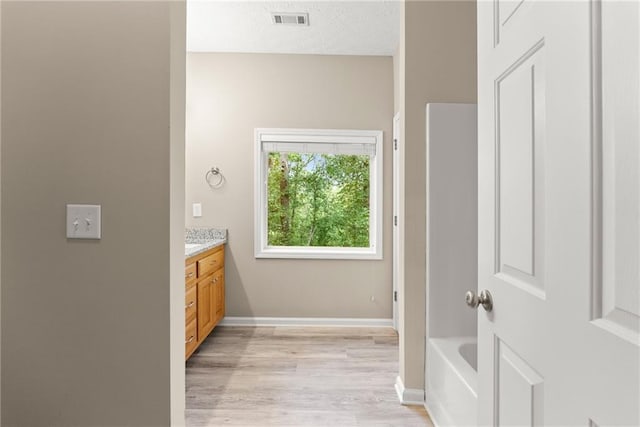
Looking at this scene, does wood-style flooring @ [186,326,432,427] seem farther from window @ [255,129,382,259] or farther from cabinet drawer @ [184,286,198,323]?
window @ [255,129,382,259]

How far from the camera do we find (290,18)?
3162 mm

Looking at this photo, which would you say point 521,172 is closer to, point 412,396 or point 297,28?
point 412,396

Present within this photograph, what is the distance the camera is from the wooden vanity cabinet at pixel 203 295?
9.20 feet

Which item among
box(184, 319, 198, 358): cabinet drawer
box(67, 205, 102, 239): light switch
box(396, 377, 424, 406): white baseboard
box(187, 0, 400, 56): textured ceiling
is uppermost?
box(187, 0, 400, 56): textured ceiling

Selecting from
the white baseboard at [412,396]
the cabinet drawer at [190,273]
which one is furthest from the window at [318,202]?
the white baseboard at [412,396]

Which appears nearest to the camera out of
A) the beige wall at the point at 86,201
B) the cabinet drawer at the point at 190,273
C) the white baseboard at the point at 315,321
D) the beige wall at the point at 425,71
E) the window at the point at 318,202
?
the beige wall at the point at 86,201

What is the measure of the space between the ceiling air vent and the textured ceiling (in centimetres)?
4

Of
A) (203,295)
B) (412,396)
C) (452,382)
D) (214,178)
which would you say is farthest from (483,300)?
(214,178)

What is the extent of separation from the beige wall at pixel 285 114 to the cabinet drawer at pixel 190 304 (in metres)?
0.93

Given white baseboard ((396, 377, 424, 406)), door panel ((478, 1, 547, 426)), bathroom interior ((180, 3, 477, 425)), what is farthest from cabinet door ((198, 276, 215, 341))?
door panel ((478, 1, 547, 426))

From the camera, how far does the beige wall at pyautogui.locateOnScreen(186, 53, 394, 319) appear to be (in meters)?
3.85

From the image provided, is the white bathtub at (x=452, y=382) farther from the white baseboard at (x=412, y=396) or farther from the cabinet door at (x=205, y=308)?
the cabinet door at (x=205, y=308)

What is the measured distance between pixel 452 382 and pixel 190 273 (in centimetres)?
189

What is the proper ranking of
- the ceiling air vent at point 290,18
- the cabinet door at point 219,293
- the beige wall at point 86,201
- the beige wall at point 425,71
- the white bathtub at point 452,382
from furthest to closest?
1. the cabinet door at point 219,293
2. the ceiling air vent at point 290,18
3. the beige wall at point 425,71
4. the white bathtub at point 452,382
5. the beige wall at point 86,201
